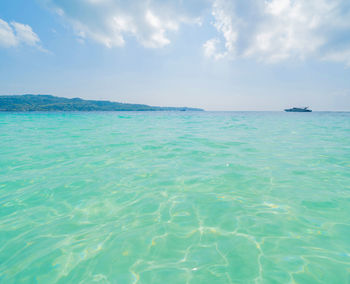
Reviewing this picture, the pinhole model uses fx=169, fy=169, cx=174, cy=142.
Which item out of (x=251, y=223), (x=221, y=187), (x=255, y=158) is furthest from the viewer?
(x=255, y=158)

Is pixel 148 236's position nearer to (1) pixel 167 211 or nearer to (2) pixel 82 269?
(1) pixel 167 211

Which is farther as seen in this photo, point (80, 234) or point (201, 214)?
point (201, 214)

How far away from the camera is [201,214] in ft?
11.4

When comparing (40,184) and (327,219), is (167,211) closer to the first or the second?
(327,219)

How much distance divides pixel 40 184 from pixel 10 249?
8.41 feet

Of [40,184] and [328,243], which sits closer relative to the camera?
[328,243]

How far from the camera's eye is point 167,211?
363 cm

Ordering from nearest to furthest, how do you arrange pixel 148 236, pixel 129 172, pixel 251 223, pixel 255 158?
pixel 148 236
pixel 251 223
pixel 129 172
pixel 255 158

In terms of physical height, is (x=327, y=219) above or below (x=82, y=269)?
above

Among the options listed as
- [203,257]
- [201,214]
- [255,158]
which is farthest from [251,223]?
[255,158]

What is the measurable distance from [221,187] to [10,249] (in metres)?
4.39

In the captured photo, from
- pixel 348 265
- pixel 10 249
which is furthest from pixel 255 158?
pixel 10 249

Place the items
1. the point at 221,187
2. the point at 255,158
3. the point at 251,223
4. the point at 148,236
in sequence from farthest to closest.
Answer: the point at 255,158 → the point at 221,187 → the point at 251,223 → the point at 148,236

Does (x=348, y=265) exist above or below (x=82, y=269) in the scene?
above
